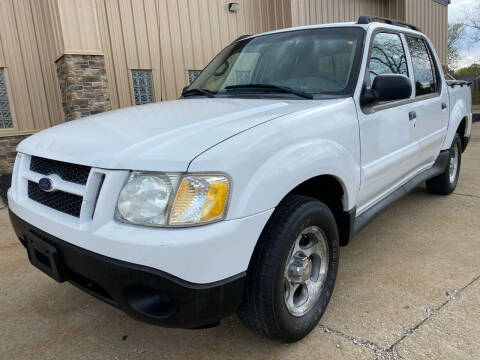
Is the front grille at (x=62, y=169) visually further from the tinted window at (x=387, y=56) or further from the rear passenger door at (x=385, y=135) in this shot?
the tinted window at (x=387, y=56)

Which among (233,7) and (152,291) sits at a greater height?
(233,7)

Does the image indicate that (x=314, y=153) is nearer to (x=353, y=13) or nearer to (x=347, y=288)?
(x=347, y=288)

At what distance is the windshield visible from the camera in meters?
2.63

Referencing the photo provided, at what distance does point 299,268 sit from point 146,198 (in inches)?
36.6

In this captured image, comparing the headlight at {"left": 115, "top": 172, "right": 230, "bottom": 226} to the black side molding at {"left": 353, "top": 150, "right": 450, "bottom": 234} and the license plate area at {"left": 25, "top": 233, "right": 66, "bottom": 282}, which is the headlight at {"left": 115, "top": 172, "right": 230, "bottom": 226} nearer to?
the license plate area at {"left": 25, "top": 233, "right": 66, "bottom": 282}

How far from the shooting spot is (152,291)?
1661mm

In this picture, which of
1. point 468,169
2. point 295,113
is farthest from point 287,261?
point 468,169

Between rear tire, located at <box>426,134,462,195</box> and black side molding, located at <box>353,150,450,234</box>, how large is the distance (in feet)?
1.06

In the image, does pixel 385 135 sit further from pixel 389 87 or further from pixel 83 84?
pixel 83 84

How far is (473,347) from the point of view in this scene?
2.03 metres

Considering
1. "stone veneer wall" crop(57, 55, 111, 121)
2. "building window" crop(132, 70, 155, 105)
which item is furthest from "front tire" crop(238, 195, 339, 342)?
"building window" crop(132, 70, 155, 105)

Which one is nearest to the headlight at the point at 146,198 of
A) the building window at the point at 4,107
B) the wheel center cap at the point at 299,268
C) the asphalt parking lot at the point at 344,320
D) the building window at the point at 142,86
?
the wheel center cap at the point at 299,268

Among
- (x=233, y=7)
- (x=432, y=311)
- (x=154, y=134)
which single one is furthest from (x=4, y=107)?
(x=432, y=311)

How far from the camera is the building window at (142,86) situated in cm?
777
